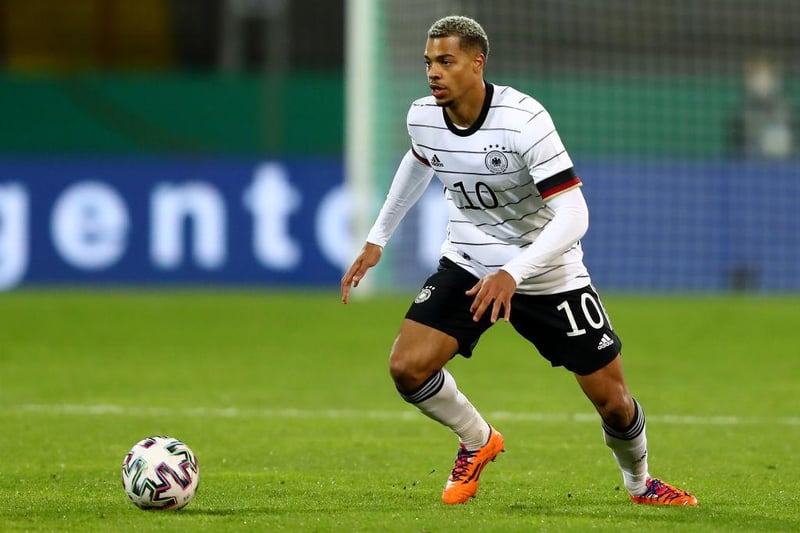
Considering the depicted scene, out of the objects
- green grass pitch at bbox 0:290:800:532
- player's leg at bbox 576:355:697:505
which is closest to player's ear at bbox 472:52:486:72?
player's leg at bbox 576:355:697:505

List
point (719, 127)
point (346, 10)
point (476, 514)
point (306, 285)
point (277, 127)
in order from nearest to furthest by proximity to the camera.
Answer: point (476, 514)
point (719, 127)
point (306, 285)
point (277, 127)
point (346, 10)

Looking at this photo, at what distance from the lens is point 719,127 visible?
17.3 m

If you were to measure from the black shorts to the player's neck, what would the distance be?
2.20 ft

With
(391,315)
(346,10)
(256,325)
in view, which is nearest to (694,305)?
(391,315)

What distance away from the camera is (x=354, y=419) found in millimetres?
9305

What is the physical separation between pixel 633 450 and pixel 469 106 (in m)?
1.59

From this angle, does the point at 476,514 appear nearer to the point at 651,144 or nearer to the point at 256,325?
the point at 256,325

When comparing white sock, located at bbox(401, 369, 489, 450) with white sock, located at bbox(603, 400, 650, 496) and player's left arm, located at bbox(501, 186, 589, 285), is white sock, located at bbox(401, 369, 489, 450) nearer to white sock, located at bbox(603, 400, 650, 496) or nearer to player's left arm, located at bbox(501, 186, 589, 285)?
white sock, located at bbox(603, 400, 650, 496)

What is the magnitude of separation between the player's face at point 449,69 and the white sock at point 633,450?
1493mm

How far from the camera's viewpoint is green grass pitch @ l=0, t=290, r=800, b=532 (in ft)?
20.1

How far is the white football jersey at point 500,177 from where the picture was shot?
6164mm

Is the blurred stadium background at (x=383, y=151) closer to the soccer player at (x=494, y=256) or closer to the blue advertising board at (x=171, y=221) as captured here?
the blue advertising board at (x=171, y=221)

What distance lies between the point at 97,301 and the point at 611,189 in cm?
588

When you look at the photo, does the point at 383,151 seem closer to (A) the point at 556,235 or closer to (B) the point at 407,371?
(B) the point at 407,371
